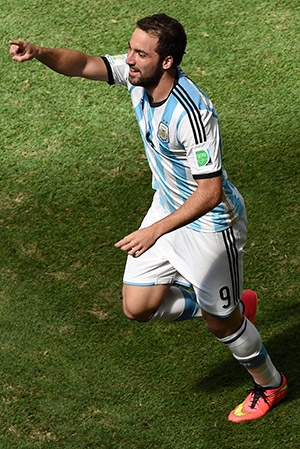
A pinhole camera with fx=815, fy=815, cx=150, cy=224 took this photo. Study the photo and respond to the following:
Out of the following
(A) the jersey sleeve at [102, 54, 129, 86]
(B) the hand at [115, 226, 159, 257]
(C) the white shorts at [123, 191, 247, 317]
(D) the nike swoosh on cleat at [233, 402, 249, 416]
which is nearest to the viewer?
(B) the hand at [115, 226, 159, 257]

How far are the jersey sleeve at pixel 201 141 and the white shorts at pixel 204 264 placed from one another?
0.47 metres

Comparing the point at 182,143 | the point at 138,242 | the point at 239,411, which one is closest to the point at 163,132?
the point at 182,143

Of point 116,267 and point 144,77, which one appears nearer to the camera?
point 144,77

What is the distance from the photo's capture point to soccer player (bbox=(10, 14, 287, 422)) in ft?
13.4

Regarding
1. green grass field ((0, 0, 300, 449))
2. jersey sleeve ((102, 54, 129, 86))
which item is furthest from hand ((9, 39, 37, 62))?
green grass field ((0, 0, 300, 449))

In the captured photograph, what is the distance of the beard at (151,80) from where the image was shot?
4.16 metres

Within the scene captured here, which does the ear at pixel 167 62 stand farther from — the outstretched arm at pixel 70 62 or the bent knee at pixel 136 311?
the bent knee at pixel 136 311

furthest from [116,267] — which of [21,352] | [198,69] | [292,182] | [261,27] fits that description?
[261,27]

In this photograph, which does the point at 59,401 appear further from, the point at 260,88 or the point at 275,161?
the point at 260,88

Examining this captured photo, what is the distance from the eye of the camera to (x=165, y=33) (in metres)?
4.13

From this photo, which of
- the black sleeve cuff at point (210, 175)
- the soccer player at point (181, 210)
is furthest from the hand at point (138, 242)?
the black sleeve cuff at point (210, 175)

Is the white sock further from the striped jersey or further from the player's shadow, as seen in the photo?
the striped jersey

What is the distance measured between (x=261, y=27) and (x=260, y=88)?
871 millimetres

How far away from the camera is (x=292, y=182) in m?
6.23
